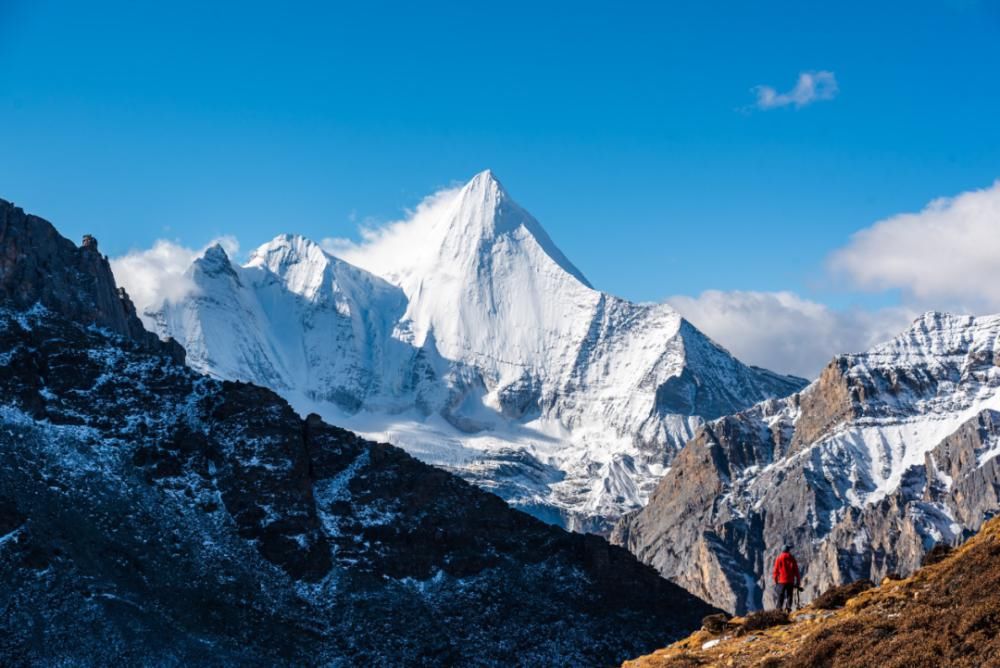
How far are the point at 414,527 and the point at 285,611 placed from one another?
26372 mm

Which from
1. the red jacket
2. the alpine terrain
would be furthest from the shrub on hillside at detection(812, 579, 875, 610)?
the alpine terrain

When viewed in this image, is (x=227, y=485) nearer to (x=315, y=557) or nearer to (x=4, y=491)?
(x=315, y=557)

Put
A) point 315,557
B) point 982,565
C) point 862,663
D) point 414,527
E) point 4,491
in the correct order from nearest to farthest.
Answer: point 862,663 < point 982,565 < point 4,491 < point 315,557 < point 414,527

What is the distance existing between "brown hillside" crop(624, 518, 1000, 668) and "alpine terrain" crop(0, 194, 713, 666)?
7975 centimetres

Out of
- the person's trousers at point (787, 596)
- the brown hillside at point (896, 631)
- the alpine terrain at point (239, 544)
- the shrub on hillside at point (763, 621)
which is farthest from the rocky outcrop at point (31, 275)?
the brown hillside at point (896, 631)

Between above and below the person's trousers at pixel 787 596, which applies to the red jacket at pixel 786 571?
above

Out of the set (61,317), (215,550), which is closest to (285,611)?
(215,550)

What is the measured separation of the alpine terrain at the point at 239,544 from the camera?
13000 cm

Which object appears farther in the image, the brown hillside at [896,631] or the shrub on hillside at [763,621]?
the shrub on hillside at [763,621]

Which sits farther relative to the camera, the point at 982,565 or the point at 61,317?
the point at 61,317

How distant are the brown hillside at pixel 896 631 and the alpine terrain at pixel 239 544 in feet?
262

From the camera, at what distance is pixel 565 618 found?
478 ft

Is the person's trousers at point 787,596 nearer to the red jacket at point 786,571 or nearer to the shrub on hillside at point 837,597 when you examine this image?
the red jacket at point 786,571

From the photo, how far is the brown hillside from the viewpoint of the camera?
42094 mm
